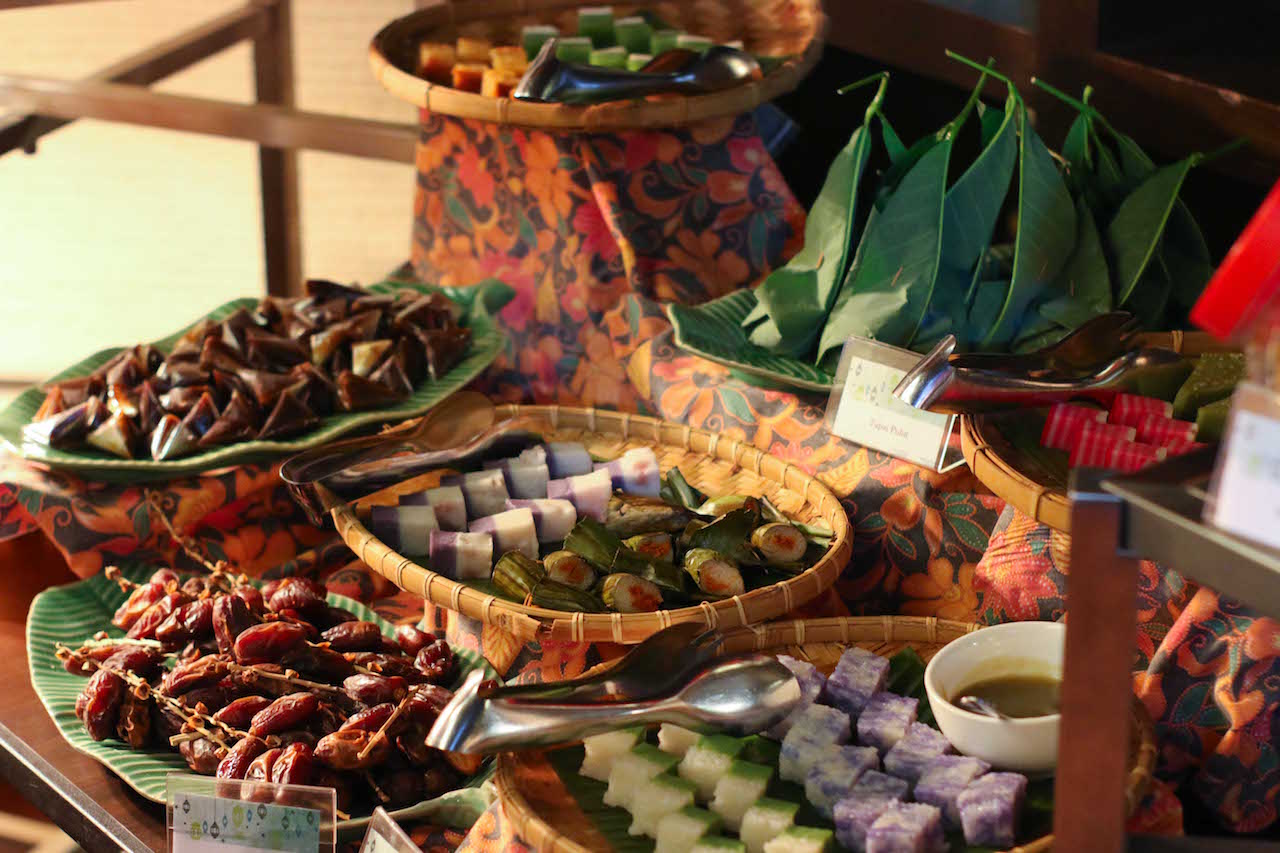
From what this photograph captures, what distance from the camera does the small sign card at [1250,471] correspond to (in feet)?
1.69

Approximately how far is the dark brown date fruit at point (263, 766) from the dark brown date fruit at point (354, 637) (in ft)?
0.48

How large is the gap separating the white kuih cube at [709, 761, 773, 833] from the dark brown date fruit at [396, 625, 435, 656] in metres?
0.38

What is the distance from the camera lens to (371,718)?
103cm

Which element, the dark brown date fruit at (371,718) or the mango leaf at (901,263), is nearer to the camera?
the dark brown date fruit at (371,718)

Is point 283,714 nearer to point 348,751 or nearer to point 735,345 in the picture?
point 348,751

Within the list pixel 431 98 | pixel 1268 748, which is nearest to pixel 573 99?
pixel 431 98

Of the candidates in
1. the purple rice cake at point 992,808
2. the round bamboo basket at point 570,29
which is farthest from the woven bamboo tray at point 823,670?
the round bamboo basket at point 570,29

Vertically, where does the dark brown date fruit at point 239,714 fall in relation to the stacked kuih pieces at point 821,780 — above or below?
below

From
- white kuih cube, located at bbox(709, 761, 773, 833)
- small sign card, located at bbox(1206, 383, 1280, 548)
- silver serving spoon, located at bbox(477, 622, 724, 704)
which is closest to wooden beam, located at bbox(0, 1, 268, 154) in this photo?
silver serving spoon, located at bbox(477, 622, 724, 704)

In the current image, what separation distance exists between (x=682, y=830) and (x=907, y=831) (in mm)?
137

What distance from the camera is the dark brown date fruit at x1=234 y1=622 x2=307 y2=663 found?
1100 mm

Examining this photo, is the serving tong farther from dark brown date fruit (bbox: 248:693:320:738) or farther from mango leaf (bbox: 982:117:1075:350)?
dark brown date fruit (bbox: 248:693:320:738)

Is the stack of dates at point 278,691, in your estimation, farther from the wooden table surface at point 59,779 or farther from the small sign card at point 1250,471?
the small sign card at point 1250,471

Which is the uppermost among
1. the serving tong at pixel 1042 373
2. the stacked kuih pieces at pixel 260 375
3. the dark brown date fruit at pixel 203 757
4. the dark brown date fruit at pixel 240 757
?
the serving tong at pixel 1042 373
